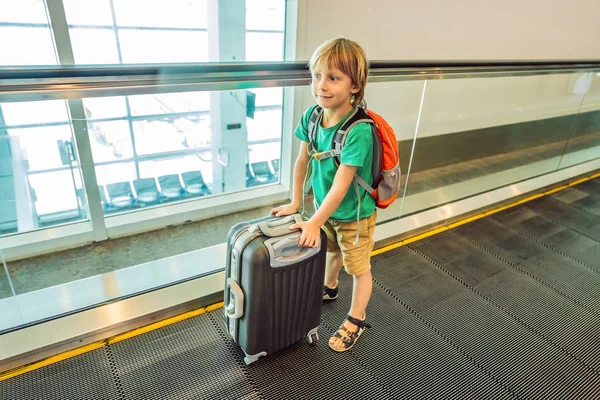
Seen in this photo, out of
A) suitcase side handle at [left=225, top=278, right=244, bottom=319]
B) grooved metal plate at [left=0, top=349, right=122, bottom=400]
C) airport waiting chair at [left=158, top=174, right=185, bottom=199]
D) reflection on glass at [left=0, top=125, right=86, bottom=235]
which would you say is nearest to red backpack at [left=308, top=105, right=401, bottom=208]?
suitcase side handle at [left=225, top=278, right=244, bottom=319]

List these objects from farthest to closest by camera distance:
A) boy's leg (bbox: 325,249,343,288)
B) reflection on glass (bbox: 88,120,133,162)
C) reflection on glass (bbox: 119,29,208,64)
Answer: reflection on glass (bbox: 119,29,208,64)
reflection on glass (bbox: 88,120,133,162)
boy's leg (bbox: 325,249,343,288)

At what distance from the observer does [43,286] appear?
1989mm

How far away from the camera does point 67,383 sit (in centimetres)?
173

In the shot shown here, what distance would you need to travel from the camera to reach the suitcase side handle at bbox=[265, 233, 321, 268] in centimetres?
158

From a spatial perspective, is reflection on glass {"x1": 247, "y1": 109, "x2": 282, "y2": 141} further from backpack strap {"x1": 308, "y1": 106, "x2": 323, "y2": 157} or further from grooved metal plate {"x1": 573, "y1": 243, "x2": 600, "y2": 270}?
grooved metal plate {"x1": 573, "y1": 243, "x2": 600, "y2": 270}

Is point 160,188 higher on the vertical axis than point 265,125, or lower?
lower

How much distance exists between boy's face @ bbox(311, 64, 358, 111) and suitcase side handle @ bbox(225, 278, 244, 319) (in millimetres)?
865

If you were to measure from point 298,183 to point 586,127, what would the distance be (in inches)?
172

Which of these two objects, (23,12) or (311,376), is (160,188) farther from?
(311,376)

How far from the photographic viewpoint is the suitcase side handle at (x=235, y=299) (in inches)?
65.4

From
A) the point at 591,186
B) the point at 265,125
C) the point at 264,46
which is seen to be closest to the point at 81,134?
the point at 265,125

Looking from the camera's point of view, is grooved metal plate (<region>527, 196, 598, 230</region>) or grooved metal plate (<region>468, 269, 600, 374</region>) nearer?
grooved metal plate (<region>468, 269, 600, 374</region>)

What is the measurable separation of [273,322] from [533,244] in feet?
8.12

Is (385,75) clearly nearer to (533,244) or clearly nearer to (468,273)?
(468,273)
